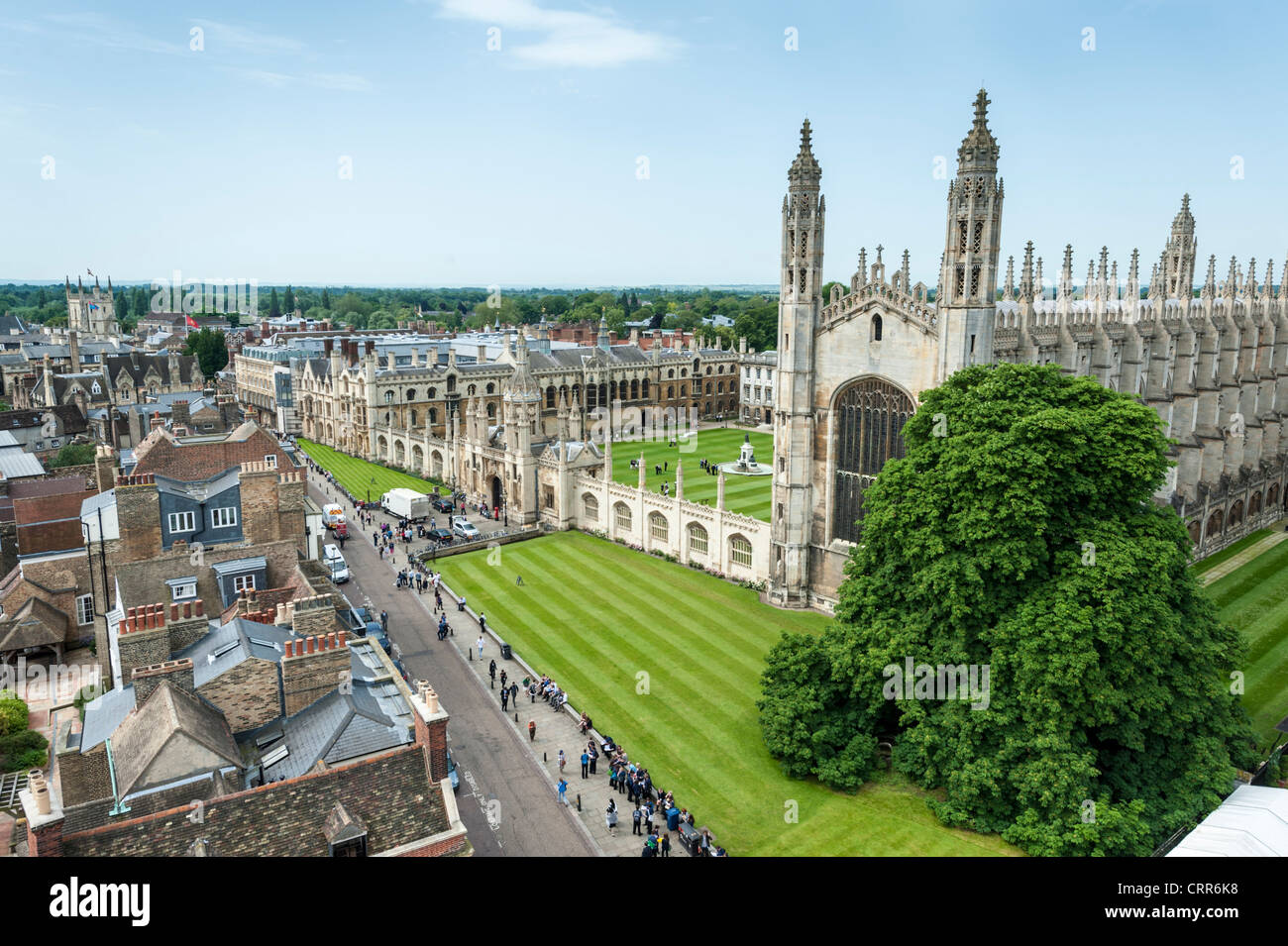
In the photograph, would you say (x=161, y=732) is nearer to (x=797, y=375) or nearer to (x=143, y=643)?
(x=143, y=643)

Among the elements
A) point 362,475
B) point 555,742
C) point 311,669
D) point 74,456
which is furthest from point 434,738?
point 362,475

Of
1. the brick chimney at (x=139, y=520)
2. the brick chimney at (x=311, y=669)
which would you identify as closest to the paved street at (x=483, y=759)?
the brick chimney at (x=311, y=669)

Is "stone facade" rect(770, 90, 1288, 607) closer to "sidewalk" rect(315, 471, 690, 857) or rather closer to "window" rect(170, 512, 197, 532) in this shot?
"sidewalk" rect(315, 471, 690, 857)

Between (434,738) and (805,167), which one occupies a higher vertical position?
(805,167)

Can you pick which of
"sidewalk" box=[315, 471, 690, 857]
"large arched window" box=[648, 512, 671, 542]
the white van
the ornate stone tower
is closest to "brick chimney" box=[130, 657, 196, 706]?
"sidewalk" box=[315, 471, 690, 857]

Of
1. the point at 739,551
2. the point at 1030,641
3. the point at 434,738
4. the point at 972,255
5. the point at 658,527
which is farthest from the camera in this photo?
the point at 658,527

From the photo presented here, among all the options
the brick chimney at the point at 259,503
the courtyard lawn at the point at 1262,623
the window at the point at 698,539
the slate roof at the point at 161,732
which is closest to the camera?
the slate roof at the point at 161,732

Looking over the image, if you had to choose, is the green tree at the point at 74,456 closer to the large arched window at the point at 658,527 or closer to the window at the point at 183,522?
the window at the point at 183,522
